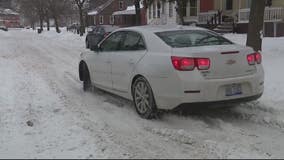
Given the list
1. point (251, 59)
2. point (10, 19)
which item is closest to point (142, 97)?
point (251, 59)

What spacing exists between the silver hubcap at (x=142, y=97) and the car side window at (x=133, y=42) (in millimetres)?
674

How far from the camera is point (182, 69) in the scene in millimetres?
6152

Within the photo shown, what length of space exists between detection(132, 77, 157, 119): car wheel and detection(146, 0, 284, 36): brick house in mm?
13847

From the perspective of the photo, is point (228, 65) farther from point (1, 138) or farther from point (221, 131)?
point (1, 138)

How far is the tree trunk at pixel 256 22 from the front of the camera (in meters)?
12.3

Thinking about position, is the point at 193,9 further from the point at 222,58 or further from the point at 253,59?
the point at 222,58

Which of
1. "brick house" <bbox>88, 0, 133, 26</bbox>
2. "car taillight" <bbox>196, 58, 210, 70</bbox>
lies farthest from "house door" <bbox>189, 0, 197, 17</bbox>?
"brick house" <bbox>88, 0, 133, 26</bbox>

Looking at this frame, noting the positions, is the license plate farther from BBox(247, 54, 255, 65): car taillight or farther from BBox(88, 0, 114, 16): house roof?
BBox(88, 0, 114, 16): house roof

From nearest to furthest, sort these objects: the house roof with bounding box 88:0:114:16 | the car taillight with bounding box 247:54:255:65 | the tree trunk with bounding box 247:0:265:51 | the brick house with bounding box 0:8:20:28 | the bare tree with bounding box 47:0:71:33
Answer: the car taillight with bounding box 247:54:255:65
the tree trunk with bounding box 247:0:265:51
the bare tree with bounding box 47:0:71:33
the house roof with bounding box 88:0:114:16
the brick house with bounding box 0:8:20:28

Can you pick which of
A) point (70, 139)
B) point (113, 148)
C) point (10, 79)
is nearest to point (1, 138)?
point (70, 139)

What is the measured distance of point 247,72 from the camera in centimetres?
653

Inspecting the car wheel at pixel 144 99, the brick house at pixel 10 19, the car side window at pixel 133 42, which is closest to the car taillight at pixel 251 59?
the car wheel at pixel 144 99

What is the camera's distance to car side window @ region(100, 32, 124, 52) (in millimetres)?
8039

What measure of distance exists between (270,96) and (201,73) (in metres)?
2.49
